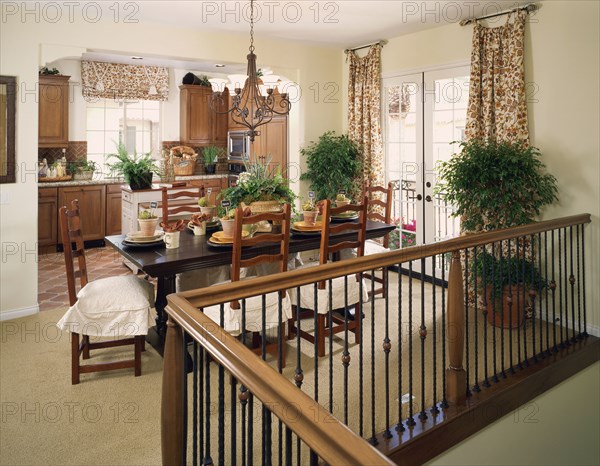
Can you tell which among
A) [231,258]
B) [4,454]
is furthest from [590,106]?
[4,454]

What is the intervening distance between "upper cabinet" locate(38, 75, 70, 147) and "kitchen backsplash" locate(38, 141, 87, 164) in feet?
0.77

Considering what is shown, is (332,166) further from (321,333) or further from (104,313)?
(104,313)

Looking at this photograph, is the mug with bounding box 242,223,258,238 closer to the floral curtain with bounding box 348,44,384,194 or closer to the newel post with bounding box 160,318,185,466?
the newel post with bounding box 160,318,185,466

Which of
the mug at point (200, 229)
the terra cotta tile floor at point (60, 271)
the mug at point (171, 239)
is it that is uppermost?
the mug at point (200, 229)

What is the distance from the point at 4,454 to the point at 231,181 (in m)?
6.23

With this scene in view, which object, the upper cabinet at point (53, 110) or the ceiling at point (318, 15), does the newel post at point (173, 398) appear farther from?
the upper cabinet at point (53, 110)

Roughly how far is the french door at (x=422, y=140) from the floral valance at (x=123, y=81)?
13.1 ft

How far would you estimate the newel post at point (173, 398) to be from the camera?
1791mm

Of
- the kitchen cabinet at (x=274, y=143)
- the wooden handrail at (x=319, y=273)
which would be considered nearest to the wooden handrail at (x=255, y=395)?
the wooden handrail at (x=319, y=273)

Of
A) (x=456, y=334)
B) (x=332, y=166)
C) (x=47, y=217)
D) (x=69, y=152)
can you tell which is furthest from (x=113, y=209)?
(x=456, y=334)

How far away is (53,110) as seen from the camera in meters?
7.16

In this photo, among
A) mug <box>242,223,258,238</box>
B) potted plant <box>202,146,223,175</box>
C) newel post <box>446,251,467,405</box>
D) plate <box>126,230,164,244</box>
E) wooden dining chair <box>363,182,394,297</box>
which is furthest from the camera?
potted plant <box>202,146,223,175</box>

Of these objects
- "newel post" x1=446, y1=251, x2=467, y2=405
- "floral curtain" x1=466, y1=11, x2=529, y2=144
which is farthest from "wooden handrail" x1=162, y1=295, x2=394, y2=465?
"floral curtain" x1=466, y1=11, x2=529, y2=144

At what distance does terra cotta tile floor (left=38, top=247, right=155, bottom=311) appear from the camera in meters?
5.12
